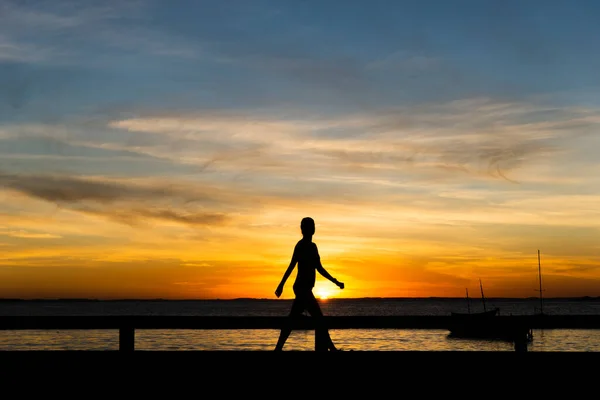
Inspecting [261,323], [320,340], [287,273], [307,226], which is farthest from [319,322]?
[307,226]

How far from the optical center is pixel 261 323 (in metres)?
9.62

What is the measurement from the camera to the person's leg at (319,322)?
9516mm

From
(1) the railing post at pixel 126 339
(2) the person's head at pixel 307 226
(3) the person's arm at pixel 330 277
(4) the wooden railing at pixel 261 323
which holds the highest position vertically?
(2) the person's head at pixel 307 226

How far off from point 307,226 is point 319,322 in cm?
163

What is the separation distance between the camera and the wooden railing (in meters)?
9.34

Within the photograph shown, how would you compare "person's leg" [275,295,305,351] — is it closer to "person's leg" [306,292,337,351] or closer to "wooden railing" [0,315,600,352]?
"person's leg" [306,292,337,351]

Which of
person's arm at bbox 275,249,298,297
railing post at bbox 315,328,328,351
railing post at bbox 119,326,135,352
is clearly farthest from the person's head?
railing post at bbox 119,326,135,352

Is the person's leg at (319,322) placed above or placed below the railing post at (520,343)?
above

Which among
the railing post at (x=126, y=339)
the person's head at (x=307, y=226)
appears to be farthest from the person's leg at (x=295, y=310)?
the railing post at (x=126, y=339)

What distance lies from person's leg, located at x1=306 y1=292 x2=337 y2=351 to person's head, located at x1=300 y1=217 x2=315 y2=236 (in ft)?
2.90

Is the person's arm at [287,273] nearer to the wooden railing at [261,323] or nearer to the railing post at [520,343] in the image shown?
the wooden railing at [261,323]

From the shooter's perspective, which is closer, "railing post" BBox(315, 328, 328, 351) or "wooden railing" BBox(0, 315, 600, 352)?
"wooden railing" BBox(0, 315, 600, 352)

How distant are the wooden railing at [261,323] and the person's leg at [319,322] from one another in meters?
0.07
